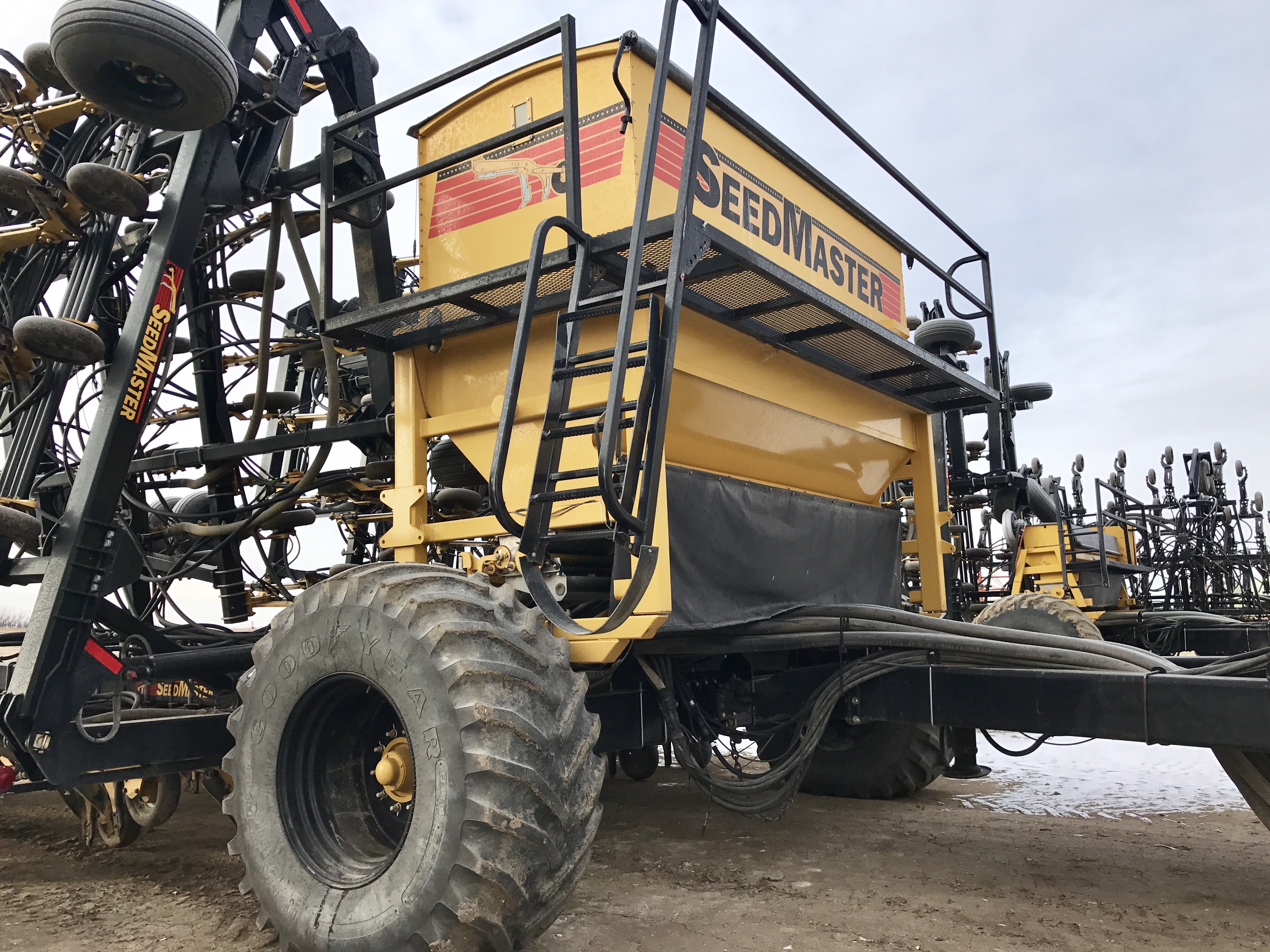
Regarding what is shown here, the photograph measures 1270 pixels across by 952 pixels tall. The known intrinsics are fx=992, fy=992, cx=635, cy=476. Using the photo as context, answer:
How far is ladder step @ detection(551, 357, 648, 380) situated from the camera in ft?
10.8

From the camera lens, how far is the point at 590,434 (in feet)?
12.4

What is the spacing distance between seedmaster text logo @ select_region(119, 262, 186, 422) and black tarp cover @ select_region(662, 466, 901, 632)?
218cm

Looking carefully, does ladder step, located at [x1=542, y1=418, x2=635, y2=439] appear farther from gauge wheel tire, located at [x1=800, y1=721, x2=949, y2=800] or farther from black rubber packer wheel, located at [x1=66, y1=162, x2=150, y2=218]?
gauge wheel tire, located at [x1=800, y1=721, x2=949, y2=800]

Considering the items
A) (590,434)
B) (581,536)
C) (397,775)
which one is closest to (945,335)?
(590,434)

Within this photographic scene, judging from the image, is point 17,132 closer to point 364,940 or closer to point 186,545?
point 186,545

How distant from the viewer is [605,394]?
3727mm

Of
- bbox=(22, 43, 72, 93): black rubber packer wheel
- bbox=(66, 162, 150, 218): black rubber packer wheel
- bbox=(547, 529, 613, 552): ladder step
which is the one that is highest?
bbox=(22, 43, 72, 93): black rubber packer wheel

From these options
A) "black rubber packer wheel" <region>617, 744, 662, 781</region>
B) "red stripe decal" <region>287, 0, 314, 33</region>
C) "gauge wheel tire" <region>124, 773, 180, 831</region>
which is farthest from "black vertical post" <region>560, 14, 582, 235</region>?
"black rubber packer wheel" <region>617, 744, 662, 781</region>

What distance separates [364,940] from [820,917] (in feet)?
5.89

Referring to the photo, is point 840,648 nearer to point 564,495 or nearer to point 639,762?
point 564,495

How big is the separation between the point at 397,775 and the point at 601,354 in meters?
1.58

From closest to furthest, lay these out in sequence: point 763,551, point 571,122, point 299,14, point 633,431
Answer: point 633,431, point 571,122, point 763,551, point 299,14

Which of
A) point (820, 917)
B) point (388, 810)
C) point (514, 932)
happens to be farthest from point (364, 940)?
point (820, 917)

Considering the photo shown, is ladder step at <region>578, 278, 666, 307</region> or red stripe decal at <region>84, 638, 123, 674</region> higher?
ladder step at <region>578, 278, 666, 307</region>
